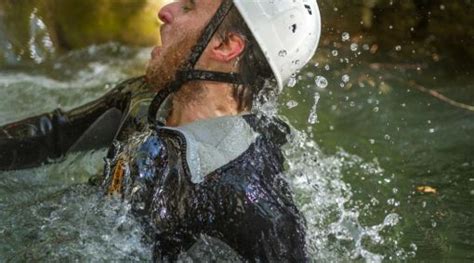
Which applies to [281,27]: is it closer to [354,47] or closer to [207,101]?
[207,101]

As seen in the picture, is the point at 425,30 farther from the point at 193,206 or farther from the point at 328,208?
the point at 193,206

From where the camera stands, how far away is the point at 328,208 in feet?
13.4

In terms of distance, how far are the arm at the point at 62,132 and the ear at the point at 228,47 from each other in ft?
1.92

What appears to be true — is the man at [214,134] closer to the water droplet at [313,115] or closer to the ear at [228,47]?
the ear at [228,47]

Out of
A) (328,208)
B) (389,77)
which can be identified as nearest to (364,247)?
(328,208)

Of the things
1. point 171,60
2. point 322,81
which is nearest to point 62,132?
point 171,60

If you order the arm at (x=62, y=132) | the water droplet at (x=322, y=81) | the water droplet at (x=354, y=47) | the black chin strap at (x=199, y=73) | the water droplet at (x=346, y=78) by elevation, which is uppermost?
the black chin strap at (x=199, y=73)

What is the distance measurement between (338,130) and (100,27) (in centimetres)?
247

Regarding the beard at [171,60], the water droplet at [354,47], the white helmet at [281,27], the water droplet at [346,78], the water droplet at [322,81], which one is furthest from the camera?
the water droplet at [354,47]

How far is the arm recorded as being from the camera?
3588mm

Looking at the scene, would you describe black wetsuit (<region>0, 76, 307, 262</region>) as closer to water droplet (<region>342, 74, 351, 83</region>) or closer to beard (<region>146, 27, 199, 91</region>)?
beard (<region>146, 27, 199, 91</region>)

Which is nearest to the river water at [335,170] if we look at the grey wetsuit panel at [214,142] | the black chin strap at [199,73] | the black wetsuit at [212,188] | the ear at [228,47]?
the black wetsuit at [212,188]

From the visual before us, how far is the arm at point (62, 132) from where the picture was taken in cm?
359

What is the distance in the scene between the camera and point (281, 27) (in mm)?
3037
